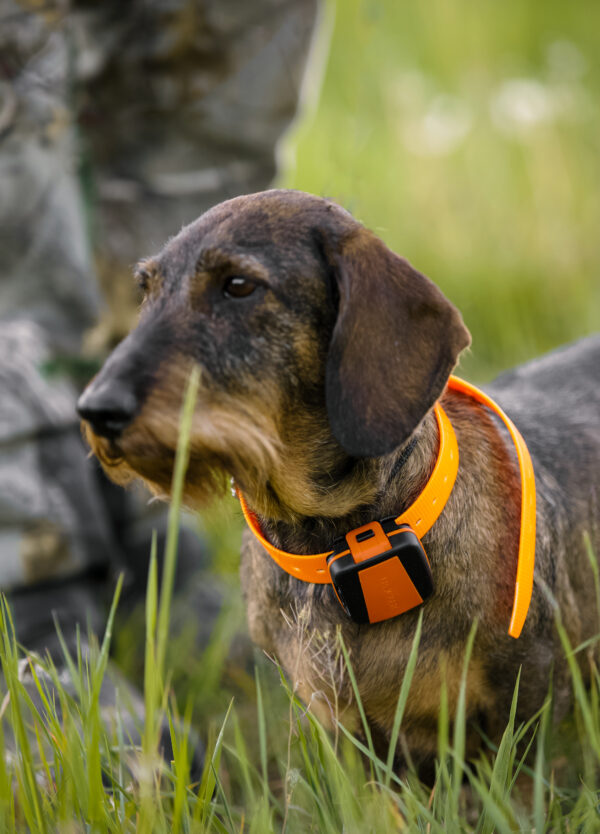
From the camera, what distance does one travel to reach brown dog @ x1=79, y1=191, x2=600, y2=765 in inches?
68.2

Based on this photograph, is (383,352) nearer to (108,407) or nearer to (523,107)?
(108,407)

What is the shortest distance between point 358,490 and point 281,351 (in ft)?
1.14

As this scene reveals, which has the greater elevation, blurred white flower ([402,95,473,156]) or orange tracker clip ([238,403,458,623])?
blurred white flower ([402,95,473,156])

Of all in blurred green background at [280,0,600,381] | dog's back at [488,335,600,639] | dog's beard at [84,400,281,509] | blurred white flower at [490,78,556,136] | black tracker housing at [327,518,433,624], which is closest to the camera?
dog's beard at [84,400,281,509]

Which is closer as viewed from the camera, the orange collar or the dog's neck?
the orange collar

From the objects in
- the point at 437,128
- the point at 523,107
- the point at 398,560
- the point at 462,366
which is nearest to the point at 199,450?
the point at 398,560

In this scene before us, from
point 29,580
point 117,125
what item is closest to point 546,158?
point 117,125

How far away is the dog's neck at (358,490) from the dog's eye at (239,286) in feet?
1.28

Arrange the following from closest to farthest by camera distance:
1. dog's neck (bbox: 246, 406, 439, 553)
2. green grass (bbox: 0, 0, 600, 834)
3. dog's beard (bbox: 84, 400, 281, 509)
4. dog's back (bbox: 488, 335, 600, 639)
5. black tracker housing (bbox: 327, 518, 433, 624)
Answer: green grass (bbox: 0, 0, 600, 834)
dog's beard (bbox: 84, 400, 281, 509)
black tracker housing (bbox: 327, 518, 433, 624)
dog's neck (bbox: 246, 406, 439, 553)
dog's back (bbox: 488, 335, 600, 639)

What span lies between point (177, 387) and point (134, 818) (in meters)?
0.89

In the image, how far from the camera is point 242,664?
301cm

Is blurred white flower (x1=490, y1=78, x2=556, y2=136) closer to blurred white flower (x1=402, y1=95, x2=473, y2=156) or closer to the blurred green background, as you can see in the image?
the blurred green background

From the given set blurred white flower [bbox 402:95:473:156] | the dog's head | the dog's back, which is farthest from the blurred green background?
the dog's head

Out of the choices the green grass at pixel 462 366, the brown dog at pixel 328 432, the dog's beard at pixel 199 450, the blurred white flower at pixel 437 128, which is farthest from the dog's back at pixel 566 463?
the blurred white flower at pixel 437 128
